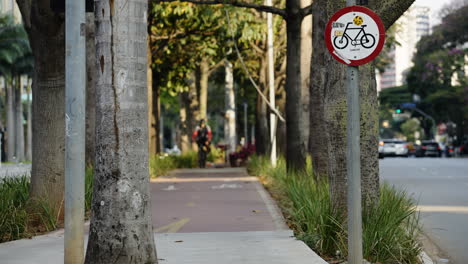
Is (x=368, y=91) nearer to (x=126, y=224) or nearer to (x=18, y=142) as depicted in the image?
(x=126, y=224)

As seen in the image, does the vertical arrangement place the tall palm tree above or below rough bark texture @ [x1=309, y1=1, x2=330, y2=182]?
above

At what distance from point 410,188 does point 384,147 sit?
4541 centimetres

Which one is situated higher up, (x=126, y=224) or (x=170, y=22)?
(x=170, y=22)

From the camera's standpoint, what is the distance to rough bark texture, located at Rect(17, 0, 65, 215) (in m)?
13.5

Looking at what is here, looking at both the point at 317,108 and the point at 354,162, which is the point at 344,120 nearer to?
the point at 354,162

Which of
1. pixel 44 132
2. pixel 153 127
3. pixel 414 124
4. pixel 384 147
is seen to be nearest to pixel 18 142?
pixel 384 147

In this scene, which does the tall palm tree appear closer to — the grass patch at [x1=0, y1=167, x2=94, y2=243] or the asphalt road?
the asphalt road

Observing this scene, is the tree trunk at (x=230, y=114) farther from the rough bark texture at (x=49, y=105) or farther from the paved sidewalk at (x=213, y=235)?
the rough bark texture at (x=49, y=105)

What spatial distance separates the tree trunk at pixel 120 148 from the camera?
811 centimetres

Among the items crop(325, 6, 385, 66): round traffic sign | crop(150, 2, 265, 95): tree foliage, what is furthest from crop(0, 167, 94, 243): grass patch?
crop(150, 2, 265, 95): tree foliage

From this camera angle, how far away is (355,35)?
816 cm

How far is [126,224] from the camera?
811cm

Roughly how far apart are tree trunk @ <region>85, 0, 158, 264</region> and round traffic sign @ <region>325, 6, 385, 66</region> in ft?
5.88

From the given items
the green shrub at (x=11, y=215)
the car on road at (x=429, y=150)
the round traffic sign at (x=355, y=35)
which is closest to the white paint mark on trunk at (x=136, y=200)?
the round traffic sign at (x=355, y=35)
